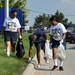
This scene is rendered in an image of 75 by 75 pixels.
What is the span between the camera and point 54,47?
40.0 ft

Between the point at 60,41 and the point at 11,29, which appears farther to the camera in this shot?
the point at 11,29

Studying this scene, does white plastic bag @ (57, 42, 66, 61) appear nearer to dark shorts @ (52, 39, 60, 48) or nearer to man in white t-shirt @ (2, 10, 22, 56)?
dark shorts @ (52, 39, 60, 48)

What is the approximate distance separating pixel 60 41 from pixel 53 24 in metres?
0.67

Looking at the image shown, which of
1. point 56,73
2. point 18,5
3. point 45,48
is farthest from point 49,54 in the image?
point 18,5

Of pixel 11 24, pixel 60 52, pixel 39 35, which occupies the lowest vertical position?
pixel 60 52

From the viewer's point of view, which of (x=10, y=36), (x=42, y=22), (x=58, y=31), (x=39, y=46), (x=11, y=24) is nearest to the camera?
(x=58, y=31)

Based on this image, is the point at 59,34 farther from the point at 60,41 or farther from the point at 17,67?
the point at 17,67

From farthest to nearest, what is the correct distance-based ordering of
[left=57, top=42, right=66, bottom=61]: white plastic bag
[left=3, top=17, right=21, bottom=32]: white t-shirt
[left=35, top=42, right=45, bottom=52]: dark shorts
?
[left=3, top=17, right=21, bottom=32]: white t-shirt → [left=35, top=42, right=45, bottom=52]: dark shorts → [left=57, top=42, right=66, bottom=61]: white plastic bag

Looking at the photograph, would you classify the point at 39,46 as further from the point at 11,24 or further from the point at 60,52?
the point at 11,24

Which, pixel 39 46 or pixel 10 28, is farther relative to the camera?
pixel 10 28

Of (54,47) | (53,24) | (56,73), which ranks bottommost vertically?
(56,73)

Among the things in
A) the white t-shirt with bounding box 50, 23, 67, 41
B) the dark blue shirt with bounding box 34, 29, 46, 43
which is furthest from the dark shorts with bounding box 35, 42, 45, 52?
the white t-shirt with bounding box 50, 23, 67, 41

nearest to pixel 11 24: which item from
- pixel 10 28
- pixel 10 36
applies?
pixel 10 28

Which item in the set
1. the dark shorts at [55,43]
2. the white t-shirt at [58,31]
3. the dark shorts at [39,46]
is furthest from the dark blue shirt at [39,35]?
the white t-shirt at [58,31]
